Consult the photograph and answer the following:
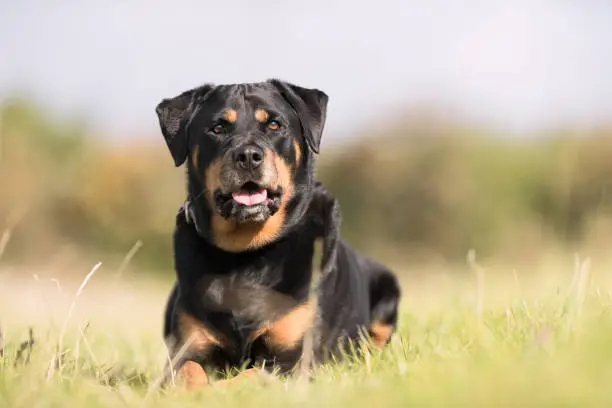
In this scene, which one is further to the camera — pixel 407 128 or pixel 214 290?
pixel 407 128

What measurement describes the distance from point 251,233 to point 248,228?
3 cm

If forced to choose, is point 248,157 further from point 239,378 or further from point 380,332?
point 380,332

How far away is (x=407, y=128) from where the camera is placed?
1355 cm

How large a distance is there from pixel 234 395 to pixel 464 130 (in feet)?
35.0

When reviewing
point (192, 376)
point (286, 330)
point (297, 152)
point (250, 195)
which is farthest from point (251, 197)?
point (192, 376)

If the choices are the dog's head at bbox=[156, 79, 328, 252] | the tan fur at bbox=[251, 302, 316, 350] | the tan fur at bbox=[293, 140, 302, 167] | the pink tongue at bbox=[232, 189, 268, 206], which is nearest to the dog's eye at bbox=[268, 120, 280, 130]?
the dog's head at bbox=[156, 79, 328, 252]

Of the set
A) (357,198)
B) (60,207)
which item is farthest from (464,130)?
(60,207)

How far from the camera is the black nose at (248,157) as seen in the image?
13.0 feet

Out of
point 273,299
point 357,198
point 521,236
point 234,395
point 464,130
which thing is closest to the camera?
point 234,395

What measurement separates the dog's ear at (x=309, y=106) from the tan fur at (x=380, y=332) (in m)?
1.42

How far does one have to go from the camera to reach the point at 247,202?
410cm

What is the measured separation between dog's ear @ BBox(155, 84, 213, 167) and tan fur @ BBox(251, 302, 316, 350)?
1.10m

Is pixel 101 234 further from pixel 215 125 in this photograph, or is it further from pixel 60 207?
pixel 215 125

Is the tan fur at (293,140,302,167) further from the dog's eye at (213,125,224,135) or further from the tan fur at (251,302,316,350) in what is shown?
the tan fur at (251,302,316,350)
